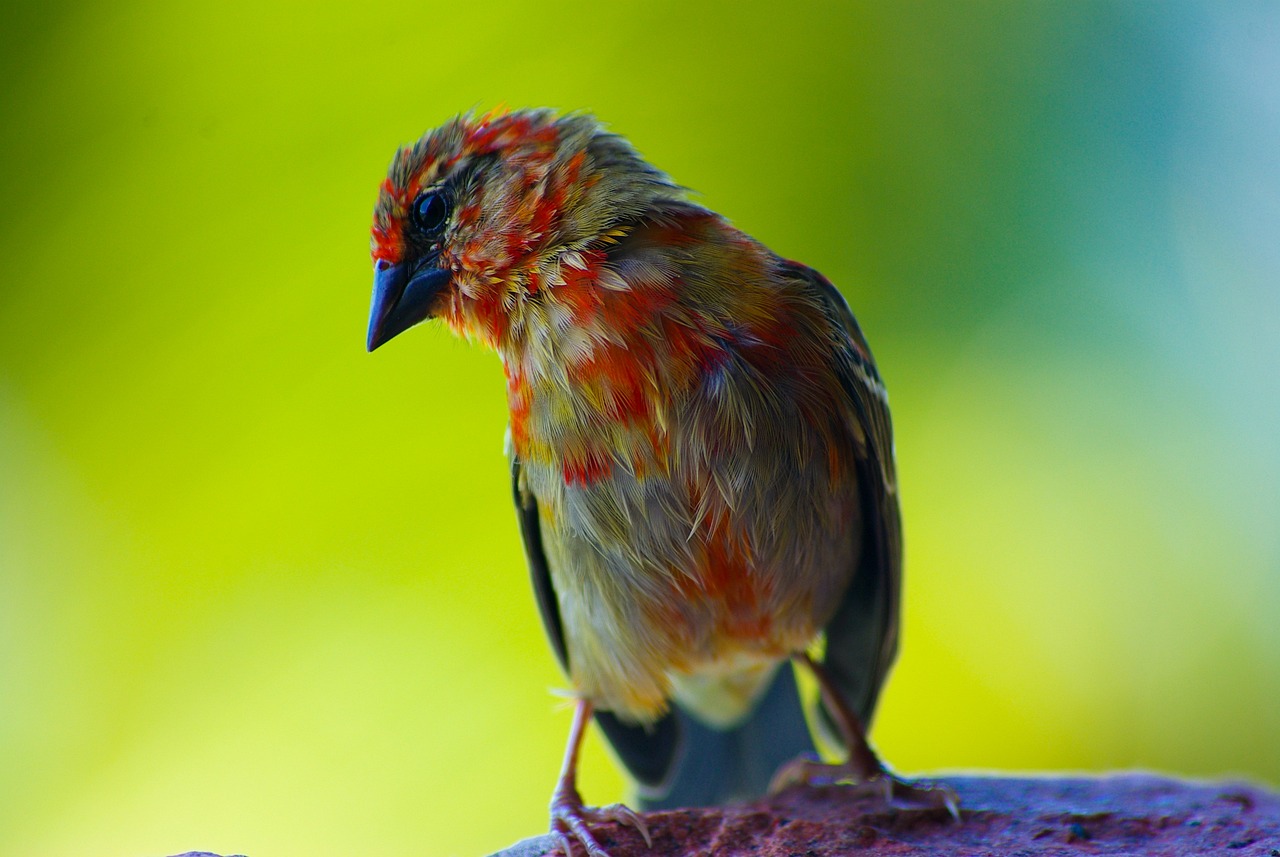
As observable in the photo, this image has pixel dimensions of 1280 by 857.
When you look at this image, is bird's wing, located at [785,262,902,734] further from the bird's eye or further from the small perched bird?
the bird's eye

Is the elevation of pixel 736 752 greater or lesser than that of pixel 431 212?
lesser

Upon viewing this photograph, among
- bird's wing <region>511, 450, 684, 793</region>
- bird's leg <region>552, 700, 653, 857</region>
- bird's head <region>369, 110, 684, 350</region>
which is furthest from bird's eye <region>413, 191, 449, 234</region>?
bird's leg <region>552, 700, 653, 857</region>

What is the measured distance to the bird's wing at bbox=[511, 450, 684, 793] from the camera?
2.94 metres

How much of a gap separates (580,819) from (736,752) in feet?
3.01

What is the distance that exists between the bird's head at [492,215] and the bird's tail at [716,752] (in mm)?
1507

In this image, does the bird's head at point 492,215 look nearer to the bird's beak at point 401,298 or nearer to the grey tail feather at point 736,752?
the bird's beak at point 401,298

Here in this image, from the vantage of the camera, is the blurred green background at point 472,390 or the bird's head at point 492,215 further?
the blurred green background at point 472,390

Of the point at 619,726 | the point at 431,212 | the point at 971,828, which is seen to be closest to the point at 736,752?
the point at 619,726

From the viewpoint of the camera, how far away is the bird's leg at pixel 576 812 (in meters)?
2.59

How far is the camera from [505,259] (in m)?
2.60

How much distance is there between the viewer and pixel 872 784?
2.97 metres

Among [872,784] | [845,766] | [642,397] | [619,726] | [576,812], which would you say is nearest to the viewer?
[642,397]

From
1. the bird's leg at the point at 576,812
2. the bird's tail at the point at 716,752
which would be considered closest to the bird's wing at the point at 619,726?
the bird's tail at the point at 716,752

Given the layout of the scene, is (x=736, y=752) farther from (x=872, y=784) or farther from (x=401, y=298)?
(x=401, y=298)
